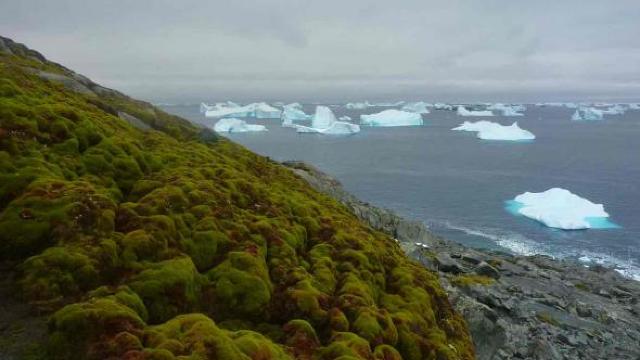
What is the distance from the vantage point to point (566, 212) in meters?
76.7

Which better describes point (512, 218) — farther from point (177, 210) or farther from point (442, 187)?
point (177, 210)

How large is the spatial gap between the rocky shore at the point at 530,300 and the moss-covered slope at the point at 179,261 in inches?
258

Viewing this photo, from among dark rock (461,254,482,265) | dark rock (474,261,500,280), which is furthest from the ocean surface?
dark rock (474,261,500,280)

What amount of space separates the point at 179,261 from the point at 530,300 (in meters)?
33.6

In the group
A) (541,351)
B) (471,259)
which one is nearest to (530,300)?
(471,259)

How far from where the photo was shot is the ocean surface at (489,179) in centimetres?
7088

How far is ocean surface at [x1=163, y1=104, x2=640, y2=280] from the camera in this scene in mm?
70875

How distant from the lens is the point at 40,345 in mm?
10422

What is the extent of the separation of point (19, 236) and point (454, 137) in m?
→ 197

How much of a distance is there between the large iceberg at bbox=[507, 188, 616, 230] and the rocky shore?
16.8 meters

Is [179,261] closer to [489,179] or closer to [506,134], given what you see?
[489,179]

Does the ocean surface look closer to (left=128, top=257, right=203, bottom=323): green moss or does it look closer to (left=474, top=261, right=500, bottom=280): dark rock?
(left=474, top=261, right=500, bottom=280): dark rock

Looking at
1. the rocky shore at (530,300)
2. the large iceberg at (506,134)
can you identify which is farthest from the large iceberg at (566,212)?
the large iceberg at (506,134)

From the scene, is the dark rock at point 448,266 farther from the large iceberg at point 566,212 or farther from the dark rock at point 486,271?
the large iceberg at point 566,212
